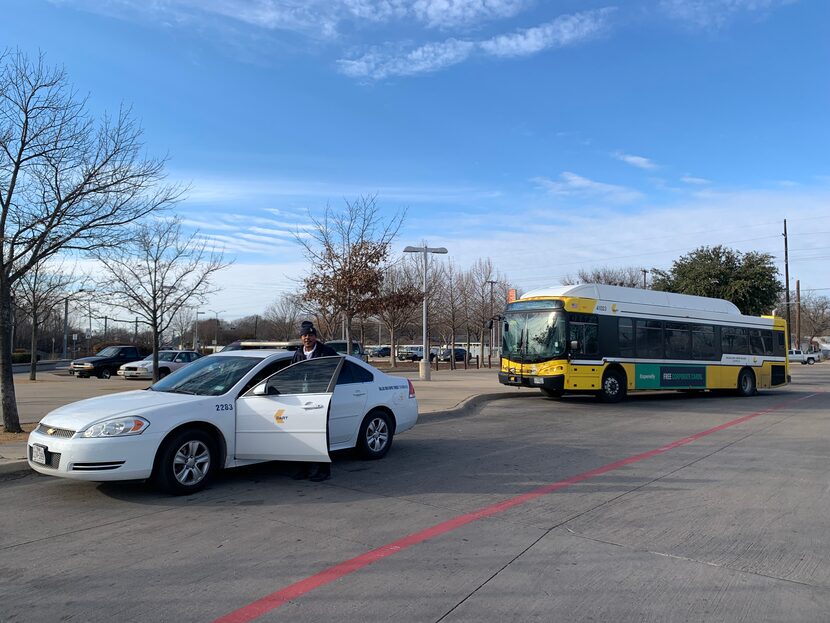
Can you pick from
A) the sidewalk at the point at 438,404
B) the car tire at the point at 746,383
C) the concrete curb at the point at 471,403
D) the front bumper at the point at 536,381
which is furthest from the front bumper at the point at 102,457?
the car tire at the point at 746,383

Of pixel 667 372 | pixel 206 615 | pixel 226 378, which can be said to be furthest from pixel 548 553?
pixel 667 372

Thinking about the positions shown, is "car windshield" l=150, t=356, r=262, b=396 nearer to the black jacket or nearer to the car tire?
the black jacket

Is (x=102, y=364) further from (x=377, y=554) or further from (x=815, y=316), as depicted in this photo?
(x=815, y=316)

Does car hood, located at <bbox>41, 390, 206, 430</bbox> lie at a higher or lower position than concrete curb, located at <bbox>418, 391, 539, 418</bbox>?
higher

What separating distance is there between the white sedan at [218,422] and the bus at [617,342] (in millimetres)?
8634

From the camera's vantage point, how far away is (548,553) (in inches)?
194

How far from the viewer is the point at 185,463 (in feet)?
21.5

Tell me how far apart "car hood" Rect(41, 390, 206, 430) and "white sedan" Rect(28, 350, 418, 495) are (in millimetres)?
13

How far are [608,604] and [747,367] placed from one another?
791 inches

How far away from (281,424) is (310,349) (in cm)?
147

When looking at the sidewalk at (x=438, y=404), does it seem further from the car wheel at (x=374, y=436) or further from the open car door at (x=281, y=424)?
the car wheel at (x=374, y=436)

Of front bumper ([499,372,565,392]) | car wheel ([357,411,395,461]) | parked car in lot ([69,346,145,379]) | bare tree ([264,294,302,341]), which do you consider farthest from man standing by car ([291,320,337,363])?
bare tree ([264,294,302,341])

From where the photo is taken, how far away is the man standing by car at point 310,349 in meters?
8.05

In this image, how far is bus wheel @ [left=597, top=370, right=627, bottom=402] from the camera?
17.1 metres
